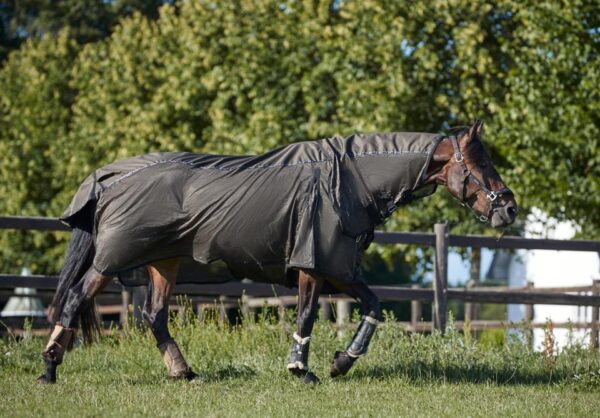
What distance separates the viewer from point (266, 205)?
754cm

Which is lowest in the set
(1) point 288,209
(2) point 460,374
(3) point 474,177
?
(2) point 460,374

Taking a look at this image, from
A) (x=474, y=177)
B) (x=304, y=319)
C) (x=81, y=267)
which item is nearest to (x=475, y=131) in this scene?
(x=474, y=177)

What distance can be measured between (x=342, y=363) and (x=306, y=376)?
0.28 metres

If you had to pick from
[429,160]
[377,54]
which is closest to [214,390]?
[429,160]

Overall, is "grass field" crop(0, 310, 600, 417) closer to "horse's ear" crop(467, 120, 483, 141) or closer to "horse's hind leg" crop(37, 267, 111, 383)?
"horse's hind leg" crop(37, 267, 111, 383)

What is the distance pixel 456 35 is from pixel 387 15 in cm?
137

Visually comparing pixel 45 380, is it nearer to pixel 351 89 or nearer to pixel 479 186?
pixel 479 186

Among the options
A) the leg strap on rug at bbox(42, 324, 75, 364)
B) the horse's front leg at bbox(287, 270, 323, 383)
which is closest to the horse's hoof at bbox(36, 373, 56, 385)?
the leg strap on rug at bbox(42, 324, 75, 364)

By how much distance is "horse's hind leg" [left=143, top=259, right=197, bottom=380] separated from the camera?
7957mm

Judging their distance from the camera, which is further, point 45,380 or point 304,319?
point 45,380

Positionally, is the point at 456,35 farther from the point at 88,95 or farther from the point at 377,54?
the point at 88,95

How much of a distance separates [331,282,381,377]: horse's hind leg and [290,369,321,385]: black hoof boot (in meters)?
0.18

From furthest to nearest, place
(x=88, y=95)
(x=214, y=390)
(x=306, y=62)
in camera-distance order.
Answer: (x=88, y=95), (x=306, y=62), (x=214, y=390)

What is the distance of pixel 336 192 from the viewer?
7438 mm
